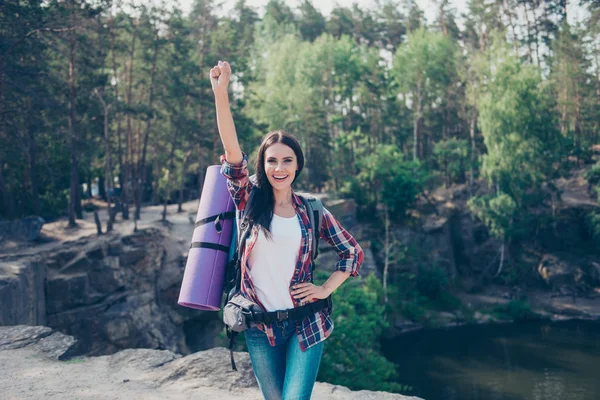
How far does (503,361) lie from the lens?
1897cm

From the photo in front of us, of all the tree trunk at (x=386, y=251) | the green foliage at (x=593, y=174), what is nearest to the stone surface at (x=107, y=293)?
the tree trunk at (x=386, y=251)

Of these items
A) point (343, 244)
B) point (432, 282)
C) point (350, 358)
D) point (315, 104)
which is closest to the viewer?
point (343, 244)

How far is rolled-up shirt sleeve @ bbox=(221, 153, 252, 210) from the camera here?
2.60m

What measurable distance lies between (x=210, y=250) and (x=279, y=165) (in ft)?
2.09

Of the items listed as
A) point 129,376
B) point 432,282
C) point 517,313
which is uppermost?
point 129,376

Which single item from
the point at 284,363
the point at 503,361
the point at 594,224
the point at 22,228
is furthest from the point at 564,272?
the point at 284,363

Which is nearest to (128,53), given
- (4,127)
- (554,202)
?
(4,127)

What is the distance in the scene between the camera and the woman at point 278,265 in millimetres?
2494

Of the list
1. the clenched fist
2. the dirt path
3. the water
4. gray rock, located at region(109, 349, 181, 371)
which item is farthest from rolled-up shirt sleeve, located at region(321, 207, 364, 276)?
the water

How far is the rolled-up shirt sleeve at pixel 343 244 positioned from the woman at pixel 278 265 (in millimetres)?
112

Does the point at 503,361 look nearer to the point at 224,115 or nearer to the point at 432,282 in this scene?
the point at 432,282

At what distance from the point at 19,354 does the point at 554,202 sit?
2712 centimetres

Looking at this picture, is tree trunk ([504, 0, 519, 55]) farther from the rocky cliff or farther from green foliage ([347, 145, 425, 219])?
the rocky cliff

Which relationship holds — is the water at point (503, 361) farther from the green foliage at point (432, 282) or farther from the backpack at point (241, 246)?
the backpack at point (241, 246)
